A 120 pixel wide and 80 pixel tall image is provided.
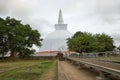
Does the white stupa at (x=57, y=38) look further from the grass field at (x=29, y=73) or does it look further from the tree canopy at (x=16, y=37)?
the grass field at (x=29, y=73)

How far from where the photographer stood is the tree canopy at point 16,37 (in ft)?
239

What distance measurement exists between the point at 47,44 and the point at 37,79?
420 ft

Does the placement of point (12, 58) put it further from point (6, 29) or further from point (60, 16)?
point (60, 16)

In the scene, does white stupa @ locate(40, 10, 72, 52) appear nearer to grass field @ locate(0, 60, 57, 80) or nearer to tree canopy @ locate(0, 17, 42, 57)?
tree canopy @ locate(0, 17, 42, 57)

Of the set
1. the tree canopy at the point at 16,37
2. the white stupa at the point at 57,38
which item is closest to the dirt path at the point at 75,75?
the tree canopy at the point at 16,37

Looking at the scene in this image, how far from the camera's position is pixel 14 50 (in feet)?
243

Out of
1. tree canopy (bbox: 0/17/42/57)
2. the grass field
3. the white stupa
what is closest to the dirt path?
the grass field

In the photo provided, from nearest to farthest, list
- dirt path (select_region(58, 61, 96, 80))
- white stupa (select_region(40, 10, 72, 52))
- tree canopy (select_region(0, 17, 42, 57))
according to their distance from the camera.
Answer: dirt path (select_region(58, 61, 96, 80)) < tree canopy (select_region(0, 17, 42, 57)) < white stupa (select_region(40, 10, 72, 52))

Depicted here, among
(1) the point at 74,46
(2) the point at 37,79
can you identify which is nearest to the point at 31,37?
(1) the point at 74,46

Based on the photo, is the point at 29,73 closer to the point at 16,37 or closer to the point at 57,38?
the point at 16,37

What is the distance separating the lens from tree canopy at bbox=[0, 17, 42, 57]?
72812 mm

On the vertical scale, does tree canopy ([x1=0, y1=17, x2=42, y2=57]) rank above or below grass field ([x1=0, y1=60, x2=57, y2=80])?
above

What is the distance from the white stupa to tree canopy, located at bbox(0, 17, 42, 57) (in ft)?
176

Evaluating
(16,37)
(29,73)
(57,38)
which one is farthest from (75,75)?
(57,38)
